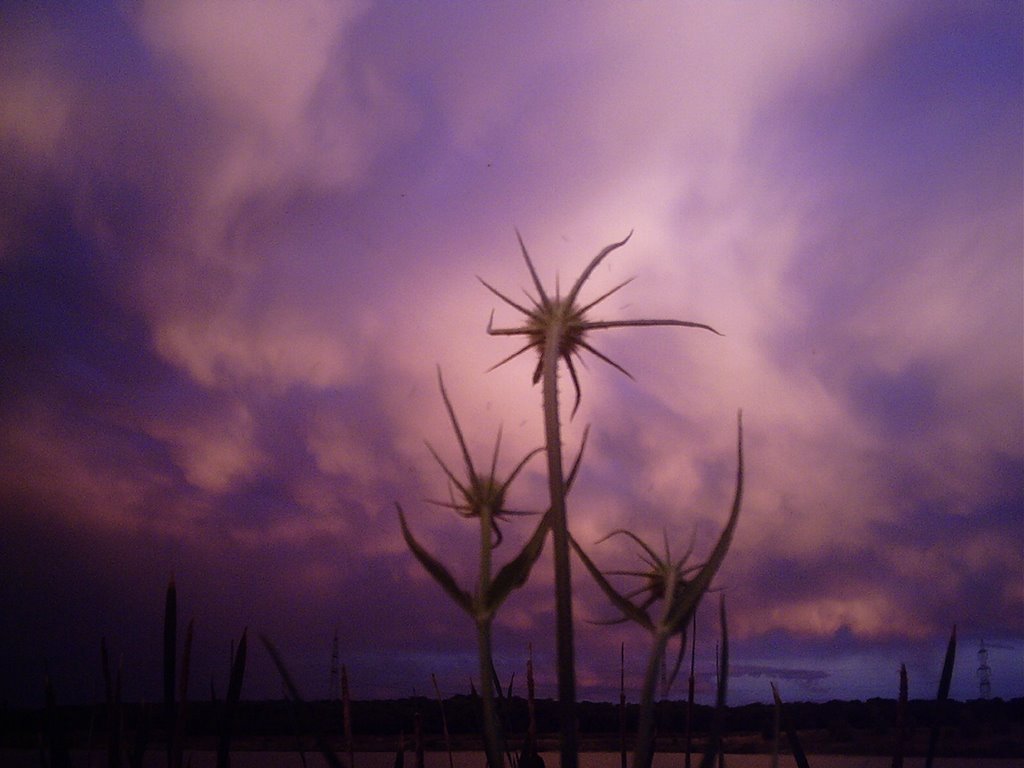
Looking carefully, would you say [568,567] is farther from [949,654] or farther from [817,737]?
[817,737]

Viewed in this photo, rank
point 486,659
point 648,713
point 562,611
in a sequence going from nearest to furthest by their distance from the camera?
point 562,611
point 648,713
point 486,659

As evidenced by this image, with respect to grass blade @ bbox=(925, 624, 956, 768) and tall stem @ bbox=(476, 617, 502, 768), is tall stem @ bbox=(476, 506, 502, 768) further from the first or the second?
grass blade @ bbox=(925, 624, 956, 768)

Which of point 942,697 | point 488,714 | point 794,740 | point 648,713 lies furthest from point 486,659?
point 942,697

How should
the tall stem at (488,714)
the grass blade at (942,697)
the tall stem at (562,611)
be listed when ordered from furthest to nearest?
the grass blade at (942,697), the tall stem at (488,714), the tall stem at (562,611)

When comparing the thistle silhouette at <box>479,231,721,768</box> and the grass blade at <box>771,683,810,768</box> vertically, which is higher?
the thistle silhouette at <box>479,231,721,768</box>

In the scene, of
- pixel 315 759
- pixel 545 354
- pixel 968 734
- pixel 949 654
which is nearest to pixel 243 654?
pixel 545 354

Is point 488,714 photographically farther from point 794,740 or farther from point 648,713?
point 794,740

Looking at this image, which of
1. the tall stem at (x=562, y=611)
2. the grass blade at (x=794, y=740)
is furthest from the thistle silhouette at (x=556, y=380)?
the grass blade at (x=794, y=740)

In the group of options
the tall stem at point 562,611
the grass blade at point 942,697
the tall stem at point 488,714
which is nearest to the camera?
the tall stem at point 562,611

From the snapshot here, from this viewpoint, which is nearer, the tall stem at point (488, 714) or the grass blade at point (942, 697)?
the tall stem at point (488, 714)

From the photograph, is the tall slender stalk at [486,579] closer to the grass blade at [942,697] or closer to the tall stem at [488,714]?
the tall stem at [488,714]

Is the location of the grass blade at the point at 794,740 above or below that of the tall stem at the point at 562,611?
→ below

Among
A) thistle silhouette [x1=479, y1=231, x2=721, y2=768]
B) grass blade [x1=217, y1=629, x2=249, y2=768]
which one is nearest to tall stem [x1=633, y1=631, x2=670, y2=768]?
thistle silhouette [x1=479, y1=231, x2=721, y2=768]

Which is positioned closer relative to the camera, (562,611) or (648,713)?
(562,611)
